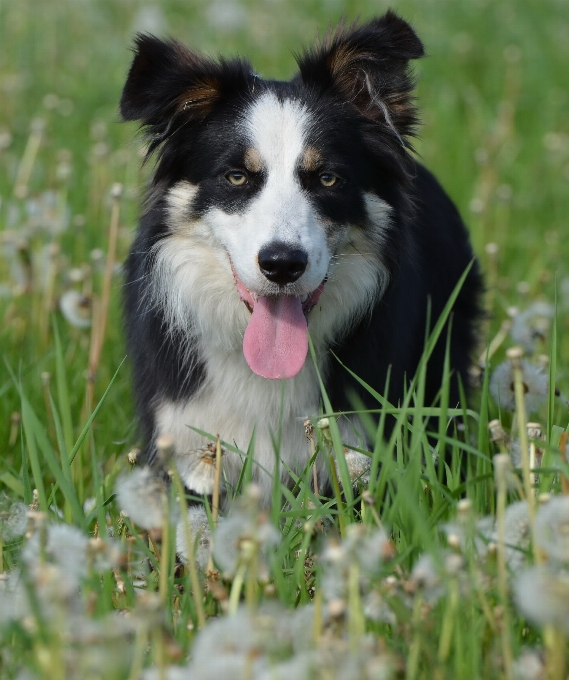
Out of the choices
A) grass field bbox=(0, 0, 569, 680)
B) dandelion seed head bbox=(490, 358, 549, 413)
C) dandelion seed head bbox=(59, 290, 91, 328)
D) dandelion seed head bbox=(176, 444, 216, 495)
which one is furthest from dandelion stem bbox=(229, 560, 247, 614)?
dandelion seed head bbox=(59, 290, 91, 328)

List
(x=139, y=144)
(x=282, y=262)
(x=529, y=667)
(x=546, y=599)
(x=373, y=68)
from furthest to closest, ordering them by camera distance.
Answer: (x=139, y=144), (x=373, y=68), (x=282, y=262), (x=529, y=667), (x=546, y=599)

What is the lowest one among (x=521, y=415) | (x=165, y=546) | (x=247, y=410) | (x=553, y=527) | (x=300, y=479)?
(x=247, y=410)

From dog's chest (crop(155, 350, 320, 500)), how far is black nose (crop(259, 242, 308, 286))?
46 centimetres

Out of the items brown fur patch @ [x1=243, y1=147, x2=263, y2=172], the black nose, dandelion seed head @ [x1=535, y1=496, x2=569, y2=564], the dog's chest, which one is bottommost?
the dog's chest

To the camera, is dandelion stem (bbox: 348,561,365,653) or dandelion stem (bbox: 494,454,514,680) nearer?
dandelion stem (bbox: 348,561,365,653)

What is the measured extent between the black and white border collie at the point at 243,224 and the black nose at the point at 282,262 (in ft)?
0.52

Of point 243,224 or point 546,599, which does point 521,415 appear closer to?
point 546,599

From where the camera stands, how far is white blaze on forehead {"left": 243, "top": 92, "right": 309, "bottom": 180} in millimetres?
3131

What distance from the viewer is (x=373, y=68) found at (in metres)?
3.31

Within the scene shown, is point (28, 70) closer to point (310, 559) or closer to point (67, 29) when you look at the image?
point (67, 29)

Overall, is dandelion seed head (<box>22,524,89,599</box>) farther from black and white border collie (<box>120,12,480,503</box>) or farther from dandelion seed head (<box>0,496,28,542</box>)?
black and white border collie (<box>120,12,480,503</box>)

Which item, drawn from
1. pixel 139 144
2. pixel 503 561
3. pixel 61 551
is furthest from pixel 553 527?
pixel 139 144

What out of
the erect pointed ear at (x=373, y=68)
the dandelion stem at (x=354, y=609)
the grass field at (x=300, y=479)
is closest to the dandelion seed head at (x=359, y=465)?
the grass field at (x=300, y=479)

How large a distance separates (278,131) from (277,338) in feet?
2.22
